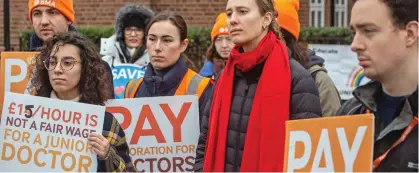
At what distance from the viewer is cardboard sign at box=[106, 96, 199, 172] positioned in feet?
17.8

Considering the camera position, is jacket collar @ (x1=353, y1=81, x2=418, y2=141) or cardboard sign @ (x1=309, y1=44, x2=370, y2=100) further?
cardboard sign @ (x1=309, y1=44, x2=370, y2=100)

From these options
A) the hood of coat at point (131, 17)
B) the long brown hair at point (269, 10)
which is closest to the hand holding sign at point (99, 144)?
the long brown hair at point (269, 10)

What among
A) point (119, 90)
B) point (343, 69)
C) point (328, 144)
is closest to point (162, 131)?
point (119, 90)

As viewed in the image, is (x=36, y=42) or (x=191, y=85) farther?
(x=36, y=42)

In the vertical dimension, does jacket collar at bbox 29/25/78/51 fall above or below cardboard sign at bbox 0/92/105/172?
above

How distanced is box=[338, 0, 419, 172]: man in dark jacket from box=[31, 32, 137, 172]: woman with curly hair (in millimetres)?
1659

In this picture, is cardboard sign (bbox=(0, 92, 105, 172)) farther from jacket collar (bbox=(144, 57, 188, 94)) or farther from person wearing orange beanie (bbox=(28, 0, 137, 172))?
jacket collar (bbox=(144, 57, 188, 94))

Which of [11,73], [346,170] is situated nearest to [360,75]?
[11,73]

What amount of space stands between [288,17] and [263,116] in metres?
1.27

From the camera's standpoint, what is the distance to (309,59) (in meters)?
5.20

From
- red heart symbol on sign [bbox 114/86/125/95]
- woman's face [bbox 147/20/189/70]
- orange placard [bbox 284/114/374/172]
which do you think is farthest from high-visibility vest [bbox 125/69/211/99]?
orange placard [bbox 284/114/374/172]

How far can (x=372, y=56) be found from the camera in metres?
3.32

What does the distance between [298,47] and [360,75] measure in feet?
29.2

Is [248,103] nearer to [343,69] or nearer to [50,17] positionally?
[50,17]
